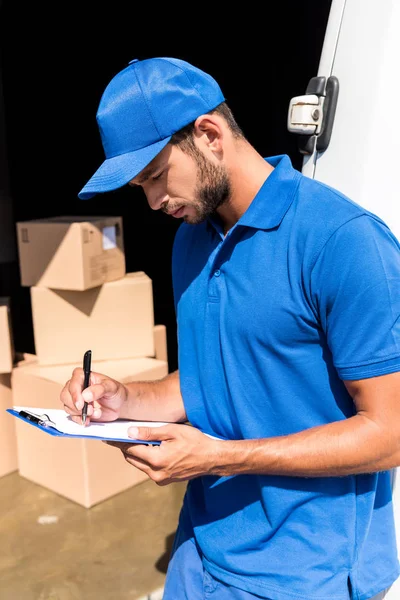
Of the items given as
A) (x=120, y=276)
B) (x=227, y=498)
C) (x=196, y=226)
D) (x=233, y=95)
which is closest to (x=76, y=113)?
(x=233, y=95)

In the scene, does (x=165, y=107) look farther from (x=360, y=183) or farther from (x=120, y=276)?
(x=120, y=276)

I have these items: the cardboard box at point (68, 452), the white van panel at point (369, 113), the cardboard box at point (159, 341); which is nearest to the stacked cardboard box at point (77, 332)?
the cardboard box at point (68, 452)

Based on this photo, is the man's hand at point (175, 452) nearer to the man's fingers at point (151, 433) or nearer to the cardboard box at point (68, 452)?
the man's fingers at point (151, 433)

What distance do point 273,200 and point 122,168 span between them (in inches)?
12.6

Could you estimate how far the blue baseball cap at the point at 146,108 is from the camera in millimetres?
1222

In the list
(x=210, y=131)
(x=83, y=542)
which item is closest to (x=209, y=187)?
(x=210, y=131)

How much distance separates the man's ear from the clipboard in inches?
24.2

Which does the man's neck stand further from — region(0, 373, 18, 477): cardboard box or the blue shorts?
region(0, 373, 18, 477): cardboard box

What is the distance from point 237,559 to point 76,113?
4979 millimetres

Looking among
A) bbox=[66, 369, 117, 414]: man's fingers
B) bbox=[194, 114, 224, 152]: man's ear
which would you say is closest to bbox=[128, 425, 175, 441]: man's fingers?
bbox=[66, 369, 117, 414]: man's fingers

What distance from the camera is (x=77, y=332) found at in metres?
3.52

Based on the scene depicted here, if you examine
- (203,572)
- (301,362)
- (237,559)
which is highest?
(301,362)

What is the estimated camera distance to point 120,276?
11.9 ft

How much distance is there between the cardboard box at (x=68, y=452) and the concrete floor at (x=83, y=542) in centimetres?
7
